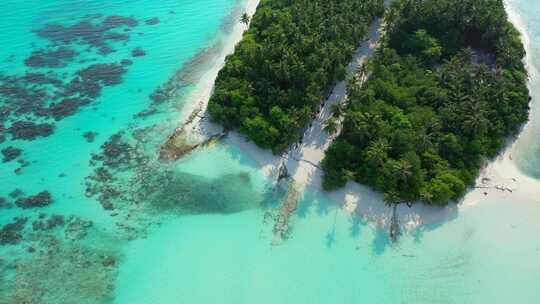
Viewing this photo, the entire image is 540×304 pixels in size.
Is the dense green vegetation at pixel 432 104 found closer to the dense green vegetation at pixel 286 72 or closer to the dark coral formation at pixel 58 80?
the dense green vegetation at pixel 286 72

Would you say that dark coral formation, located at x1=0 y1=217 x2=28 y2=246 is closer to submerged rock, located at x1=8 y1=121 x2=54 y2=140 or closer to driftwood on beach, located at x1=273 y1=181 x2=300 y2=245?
submerged rock, located at x1=8 y1=121 x2=54 y2=140

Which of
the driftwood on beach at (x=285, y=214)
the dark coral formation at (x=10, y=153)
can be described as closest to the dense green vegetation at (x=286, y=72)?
the driftwood on beach at (x=285, y=214)

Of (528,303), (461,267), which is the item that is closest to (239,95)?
(461,267)

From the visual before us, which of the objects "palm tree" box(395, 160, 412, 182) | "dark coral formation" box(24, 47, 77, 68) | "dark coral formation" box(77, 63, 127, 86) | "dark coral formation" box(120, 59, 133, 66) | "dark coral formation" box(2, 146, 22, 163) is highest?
"palm tree" box(395, 160, 412, 182)

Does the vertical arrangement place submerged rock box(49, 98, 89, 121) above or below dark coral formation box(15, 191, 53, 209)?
above

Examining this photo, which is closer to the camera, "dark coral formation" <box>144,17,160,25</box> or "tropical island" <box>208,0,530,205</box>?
"tropical island" <box>208,0,530,205</box>

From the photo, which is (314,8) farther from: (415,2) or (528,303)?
(528,303)

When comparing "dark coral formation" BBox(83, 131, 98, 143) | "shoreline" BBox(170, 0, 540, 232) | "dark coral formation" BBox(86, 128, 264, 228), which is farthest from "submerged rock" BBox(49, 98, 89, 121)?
"shoreline" BBox(170, 0, 540, 232)
